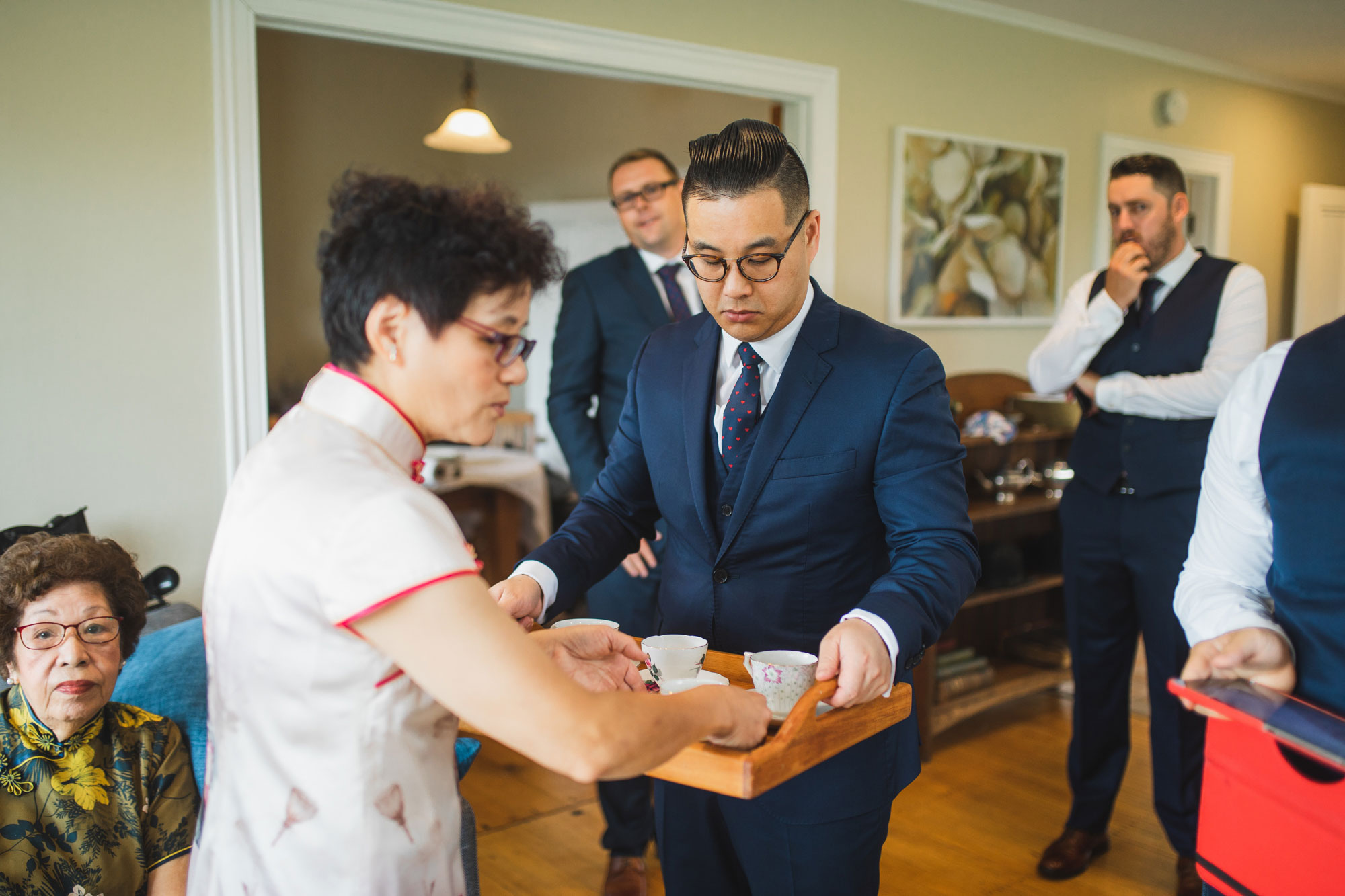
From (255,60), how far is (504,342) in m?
2.31

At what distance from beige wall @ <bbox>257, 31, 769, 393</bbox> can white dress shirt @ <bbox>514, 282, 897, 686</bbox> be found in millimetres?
4485

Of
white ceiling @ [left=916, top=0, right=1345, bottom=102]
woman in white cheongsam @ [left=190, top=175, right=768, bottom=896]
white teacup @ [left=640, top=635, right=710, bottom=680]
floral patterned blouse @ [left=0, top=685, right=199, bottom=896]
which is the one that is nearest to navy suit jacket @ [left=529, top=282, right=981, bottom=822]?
white teacup @ [left=640, top=635, right=710, bottom=680]

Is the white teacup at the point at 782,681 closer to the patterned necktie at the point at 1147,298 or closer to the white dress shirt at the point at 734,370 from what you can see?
the white dress shirt at the point at 734,370

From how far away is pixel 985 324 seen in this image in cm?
479

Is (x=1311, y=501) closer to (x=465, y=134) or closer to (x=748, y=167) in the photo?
(x=748, y=167)

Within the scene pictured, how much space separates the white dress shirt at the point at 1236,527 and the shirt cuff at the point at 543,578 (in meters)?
0.95

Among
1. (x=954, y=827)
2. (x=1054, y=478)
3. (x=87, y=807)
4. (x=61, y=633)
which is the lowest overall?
(x=954, y=827)

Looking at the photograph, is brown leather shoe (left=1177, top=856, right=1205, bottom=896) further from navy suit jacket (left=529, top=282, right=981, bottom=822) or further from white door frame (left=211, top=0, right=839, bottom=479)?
white door frame (left=211, top=0, right=839, bottom=479)

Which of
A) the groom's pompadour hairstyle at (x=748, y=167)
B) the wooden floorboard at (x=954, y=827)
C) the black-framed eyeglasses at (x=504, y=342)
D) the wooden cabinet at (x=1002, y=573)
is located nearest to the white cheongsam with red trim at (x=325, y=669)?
the black-framed eyeglasses at (x=504, y=342)

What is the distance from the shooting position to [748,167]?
1568 mm

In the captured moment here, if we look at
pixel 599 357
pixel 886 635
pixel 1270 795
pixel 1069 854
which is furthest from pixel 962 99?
pixel 1270 795

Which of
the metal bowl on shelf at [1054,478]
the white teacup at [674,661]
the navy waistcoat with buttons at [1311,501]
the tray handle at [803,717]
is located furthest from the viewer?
the metal bowl on shelf at [1054,478]

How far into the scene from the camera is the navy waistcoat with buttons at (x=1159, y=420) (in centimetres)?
268

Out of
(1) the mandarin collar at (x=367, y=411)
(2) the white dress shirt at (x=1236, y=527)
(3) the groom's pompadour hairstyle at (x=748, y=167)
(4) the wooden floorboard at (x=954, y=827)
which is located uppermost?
(3) the groom's pompadour hairstyle at (x=748, y=167)
